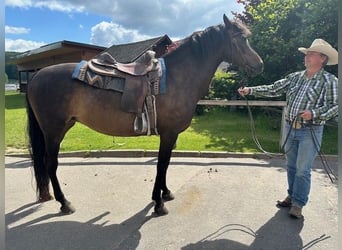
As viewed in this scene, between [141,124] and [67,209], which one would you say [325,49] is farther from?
[67,209]

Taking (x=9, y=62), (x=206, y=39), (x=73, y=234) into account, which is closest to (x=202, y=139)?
(x=206, y=39)

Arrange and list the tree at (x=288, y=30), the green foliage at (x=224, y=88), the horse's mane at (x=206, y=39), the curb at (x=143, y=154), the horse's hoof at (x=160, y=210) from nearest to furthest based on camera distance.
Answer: the horse's hoof at (x=160, y=210), the horse's mane at (x=206, y=39), the curb at (x=143, y=154), the tree at (x=288, y=30), the green foliage at (x=224, y=88)

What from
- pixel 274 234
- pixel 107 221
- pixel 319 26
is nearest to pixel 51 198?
pixel 107 221

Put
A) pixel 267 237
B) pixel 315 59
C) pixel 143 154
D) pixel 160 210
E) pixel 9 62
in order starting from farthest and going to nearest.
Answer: pixel 9 62 < pixel 143 154 < pixel 160 210 < pixel 315 59 < pixel 267 237

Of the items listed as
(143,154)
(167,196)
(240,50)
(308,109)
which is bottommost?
(167,196)

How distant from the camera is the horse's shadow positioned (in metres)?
2.32

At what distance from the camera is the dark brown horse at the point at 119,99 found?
281cm

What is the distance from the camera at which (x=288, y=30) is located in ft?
26.8

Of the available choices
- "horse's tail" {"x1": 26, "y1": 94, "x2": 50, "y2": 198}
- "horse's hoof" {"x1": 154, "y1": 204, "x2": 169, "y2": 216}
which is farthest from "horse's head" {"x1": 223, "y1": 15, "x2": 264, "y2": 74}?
"horse's tail" {"x1": 26, "y1": 94, "x2": 50, "y2": 198}

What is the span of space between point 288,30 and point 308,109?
6.56 metres

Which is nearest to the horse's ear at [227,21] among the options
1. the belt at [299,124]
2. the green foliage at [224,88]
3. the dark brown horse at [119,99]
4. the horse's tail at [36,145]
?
the dark brown horse at [119,99]

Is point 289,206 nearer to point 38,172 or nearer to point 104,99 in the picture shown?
point 104,99

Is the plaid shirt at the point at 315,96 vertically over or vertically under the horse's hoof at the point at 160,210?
over

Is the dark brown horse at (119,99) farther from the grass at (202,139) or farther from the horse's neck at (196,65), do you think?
the grass at (202,139)
